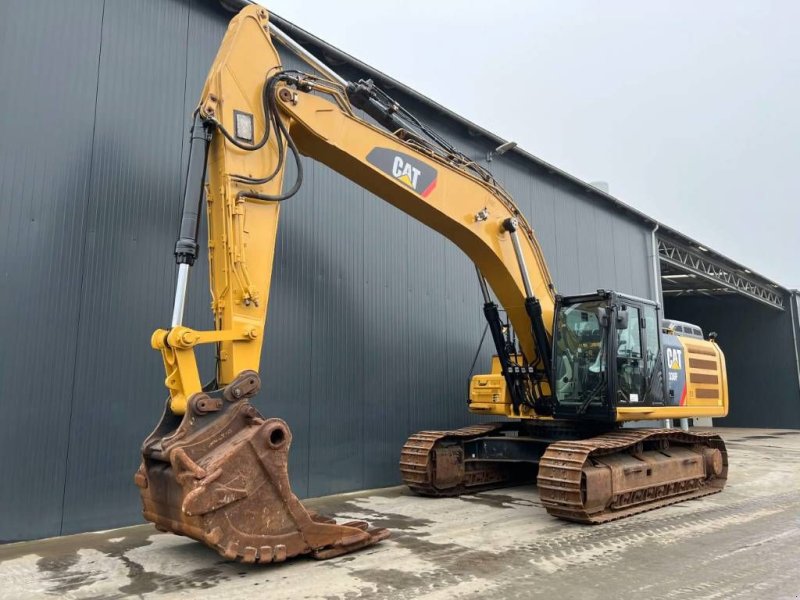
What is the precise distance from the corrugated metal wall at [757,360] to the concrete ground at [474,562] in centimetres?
2212

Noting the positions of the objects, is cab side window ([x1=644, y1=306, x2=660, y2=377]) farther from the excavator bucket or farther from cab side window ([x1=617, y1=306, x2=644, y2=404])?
the excavator bucket

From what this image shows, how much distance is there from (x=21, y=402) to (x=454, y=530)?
15.7ft

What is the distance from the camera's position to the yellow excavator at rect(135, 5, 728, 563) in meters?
4.85

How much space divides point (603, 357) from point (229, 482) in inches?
204

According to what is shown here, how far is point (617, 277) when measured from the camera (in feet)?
55.2

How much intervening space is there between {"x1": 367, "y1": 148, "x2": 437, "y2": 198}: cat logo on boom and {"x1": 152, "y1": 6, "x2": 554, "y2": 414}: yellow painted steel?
0.05m

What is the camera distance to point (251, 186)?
568 centimetres

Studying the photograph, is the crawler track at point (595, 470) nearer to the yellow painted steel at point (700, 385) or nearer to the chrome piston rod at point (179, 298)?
the yellow painted steel at point (700, 385)

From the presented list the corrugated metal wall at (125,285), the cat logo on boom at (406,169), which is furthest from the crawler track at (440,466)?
the cat logo on boom at (406,169)

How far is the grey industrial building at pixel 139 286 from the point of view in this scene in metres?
6.58

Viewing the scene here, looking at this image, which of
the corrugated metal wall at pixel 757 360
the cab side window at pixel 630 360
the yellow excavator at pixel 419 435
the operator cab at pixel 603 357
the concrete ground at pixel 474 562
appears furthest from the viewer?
the corrugated metal wall at pixel 757 360

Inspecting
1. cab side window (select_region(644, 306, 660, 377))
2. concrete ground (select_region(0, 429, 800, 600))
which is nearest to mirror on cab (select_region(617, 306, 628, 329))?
cab side window (select_region(644, 306, 660, 377))

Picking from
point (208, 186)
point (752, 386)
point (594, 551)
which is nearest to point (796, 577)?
point (594, 551)

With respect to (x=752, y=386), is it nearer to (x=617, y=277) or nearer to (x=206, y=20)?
(x=617, y=277)
